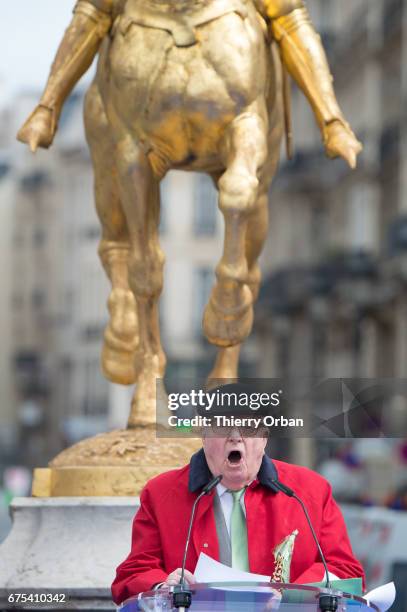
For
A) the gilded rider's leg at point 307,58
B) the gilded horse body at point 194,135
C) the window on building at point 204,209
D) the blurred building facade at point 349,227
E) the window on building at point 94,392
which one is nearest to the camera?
the gilded horse body at point 194,135

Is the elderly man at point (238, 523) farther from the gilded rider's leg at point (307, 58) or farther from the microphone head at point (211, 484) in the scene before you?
the gilded rider's leg at point (307, 58)

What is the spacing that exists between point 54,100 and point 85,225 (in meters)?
63.7

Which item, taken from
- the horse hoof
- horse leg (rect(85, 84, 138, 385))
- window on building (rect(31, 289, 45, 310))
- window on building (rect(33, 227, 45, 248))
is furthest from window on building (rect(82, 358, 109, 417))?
the horse hoof

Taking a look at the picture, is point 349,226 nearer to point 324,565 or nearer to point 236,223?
point 236,223

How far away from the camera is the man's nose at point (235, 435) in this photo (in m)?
5.13

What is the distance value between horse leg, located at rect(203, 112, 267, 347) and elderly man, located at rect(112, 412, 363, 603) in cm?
210

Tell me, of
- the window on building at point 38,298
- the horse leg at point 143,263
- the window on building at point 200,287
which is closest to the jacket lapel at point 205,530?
the horse leg at point 143,263

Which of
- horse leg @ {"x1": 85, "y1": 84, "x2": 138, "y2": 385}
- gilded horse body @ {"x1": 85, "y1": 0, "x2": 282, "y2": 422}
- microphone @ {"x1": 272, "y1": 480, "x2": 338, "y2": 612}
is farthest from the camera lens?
horse leg @ {"x1": 85, "y1": 84, "x2": 138, "y2": 385}

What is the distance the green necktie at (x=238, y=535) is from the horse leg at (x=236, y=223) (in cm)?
219

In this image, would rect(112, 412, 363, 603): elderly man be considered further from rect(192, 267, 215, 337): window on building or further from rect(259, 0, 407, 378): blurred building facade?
rect(192, 267, 215, 337): window on building

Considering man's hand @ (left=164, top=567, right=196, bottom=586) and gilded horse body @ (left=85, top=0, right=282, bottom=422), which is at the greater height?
gilded horse body @ (left=85, top=0, right=282, bottom=422)

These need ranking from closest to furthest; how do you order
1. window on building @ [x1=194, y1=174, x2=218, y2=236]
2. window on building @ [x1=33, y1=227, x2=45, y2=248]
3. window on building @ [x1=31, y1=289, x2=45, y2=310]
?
1. window on building @ [x1=194, y1=174, x2=218, y2=236]
2. window on building @ [x1=33, y1=227, x2=45, y2=248]
3. window on building @ [x1=31, y1=289, x2=45, y2=310]

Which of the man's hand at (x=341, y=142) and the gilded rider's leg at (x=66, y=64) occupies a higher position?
the gilded rider's leg at (x=66, y=64)

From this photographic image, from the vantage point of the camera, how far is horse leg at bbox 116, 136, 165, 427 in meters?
7.66
